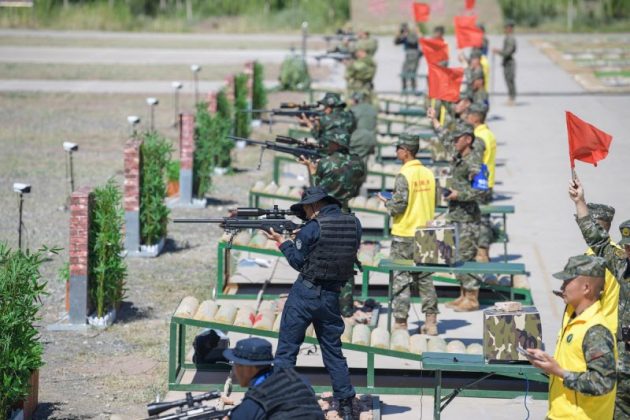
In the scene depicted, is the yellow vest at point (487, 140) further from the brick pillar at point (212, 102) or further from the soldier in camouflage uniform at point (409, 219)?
the brick pillar at point (212, 102)

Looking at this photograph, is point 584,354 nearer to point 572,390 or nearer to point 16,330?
point 572,390

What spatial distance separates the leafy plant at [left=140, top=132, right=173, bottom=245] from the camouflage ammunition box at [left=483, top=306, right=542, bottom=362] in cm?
795

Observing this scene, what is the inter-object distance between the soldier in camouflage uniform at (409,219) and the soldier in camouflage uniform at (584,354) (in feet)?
17.9

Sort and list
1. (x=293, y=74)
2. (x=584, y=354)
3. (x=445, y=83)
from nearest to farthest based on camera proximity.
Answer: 1. (x=584, y=354)
2. (x=445, y=83)
3. (x=293, y=74)

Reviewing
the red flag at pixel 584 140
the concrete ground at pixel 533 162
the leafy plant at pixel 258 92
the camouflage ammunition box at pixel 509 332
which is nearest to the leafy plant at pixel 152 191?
the concrete ground at pixel 533 162

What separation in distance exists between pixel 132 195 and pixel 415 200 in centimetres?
487

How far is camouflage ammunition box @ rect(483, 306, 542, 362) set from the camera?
9.96m

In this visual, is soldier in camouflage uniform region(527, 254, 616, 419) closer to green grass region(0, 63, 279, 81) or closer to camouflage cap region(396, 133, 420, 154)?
camouflage cap region(396, 133, 420, 154)

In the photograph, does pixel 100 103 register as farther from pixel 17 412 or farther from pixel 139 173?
pixel 17 412

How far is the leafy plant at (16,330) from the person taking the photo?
408 inches

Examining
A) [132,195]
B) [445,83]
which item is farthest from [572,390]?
[445,83]

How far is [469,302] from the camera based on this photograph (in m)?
14.7

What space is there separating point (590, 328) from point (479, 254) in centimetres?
Result: 837

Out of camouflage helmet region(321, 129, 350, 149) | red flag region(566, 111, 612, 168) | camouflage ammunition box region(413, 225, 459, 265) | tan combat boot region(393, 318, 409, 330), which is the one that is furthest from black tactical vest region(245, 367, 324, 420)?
camouflage helmet region(321, 129, 350, 149)
